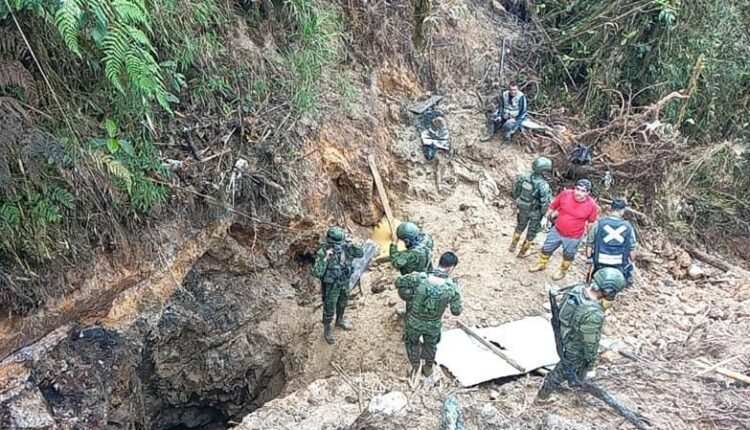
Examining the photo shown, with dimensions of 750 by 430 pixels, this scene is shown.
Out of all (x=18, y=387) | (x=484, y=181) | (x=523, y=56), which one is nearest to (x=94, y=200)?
(x=18, y=387)

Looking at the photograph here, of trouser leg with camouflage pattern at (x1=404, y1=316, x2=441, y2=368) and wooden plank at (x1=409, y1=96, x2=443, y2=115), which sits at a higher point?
wooden plank at (x1=409, y1=96, x2=443, y2=115)

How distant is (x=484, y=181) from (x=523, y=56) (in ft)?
9.79

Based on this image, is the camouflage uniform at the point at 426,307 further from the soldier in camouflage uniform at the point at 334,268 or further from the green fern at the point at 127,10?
the green fern at the point at 127,10

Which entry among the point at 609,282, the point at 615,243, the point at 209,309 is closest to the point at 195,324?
the point at 209,309

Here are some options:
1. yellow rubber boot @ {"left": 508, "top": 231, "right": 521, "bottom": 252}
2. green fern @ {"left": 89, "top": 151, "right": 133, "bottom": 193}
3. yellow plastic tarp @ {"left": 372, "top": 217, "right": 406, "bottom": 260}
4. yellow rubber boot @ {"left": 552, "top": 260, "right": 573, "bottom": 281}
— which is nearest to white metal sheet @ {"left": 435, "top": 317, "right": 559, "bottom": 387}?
yellow rubber boot @ {"left": 552, "top": 260, "right": 573, "bottom": 281}

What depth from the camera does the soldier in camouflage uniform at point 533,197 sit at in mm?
6906

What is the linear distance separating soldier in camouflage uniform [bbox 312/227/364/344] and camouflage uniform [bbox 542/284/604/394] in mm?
2241

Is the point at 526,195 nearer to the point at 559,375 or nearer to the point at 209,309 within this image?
the point at 559,375

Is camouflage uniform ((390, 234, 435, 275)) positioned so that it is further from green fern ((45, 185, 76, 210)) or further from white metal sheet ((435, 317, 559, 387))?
green fern ((45, 185, 76, 210))

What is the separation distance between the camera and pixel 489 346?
5.93 m

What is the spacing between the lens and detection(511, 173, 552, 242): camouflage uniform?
6.93 m

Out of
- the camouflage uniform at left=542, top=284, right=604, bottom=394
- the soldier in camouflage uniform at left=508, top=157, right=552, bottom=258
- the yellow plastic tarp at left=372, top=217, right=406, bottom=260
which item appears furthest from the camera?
the yellow plastic tarp at left=372, top=217, right=406, bottom=260

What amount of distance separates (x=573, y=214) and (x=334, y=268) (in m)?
2.85

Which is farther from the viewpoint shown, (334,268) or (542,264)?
(542,264)
